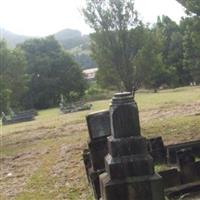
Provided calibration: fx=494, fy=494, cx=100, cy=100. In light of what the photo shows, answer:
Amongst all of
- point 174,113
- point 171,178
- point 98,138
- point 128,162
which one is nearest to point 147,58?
point 174,113

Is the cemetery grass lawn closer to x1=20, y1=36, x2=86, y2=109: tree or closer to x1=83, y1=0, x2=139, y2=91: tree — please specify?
x1=83, y1=0, x2=139, y2=91: tree

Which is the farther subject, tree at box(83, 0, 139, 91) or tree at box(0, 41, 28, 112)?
tree at box(0, 41, 28, 112)

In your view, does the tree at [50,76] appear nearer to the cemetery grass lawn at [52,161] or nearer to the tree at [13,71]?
the tree at [13,71]

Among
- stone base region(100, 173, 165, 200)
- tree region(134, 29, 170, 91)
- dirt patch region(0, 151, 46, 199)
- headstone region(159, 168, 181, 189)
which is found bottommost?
dirt patch region(0, 151, 46, 199)

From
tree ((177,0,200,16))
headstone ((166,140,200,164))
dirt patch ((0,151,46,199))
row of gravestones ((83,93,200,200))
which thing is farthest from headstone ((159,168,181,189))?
tree ((177,0,200,16))

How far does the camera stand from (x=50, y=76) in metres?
57.8

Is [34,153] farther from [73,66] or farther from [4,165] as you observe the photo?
[73,66]

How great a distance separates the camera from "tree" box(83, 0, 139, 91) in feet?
62.1

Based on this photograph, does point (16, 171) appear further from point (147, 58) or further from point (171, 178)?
point (147, 58)

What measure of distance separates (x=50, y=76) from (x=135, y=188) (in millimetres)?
52063

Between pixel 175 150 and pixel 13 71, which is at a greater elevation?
pixel 13 71

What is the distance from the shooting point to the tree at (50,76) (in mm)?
56406

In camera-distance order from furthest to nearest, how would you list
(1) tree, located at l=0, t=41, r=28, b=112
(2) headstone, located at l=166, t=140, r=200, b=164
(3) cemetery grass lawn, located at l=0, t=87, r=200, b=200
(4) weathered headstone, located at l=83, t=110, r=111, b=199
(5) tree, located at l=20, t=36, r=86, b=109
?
(5) tree, located at l=20, t=36, r=86, b=109 → (1) tree, located at l=0, t=41, r=28, b=112 → (3) cemetery grass lawn, located at l=0, t=87, r=200, b=200 → (2) headstone, located at l=166, t=140, r=200, b=164 → (4) weathered headstone, located at l=83, t=110, r=111, b=199

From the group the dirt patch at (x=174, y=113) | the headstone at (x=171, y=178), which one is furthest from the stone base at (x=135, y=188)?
the dirt patch at (x=174, y=113)
